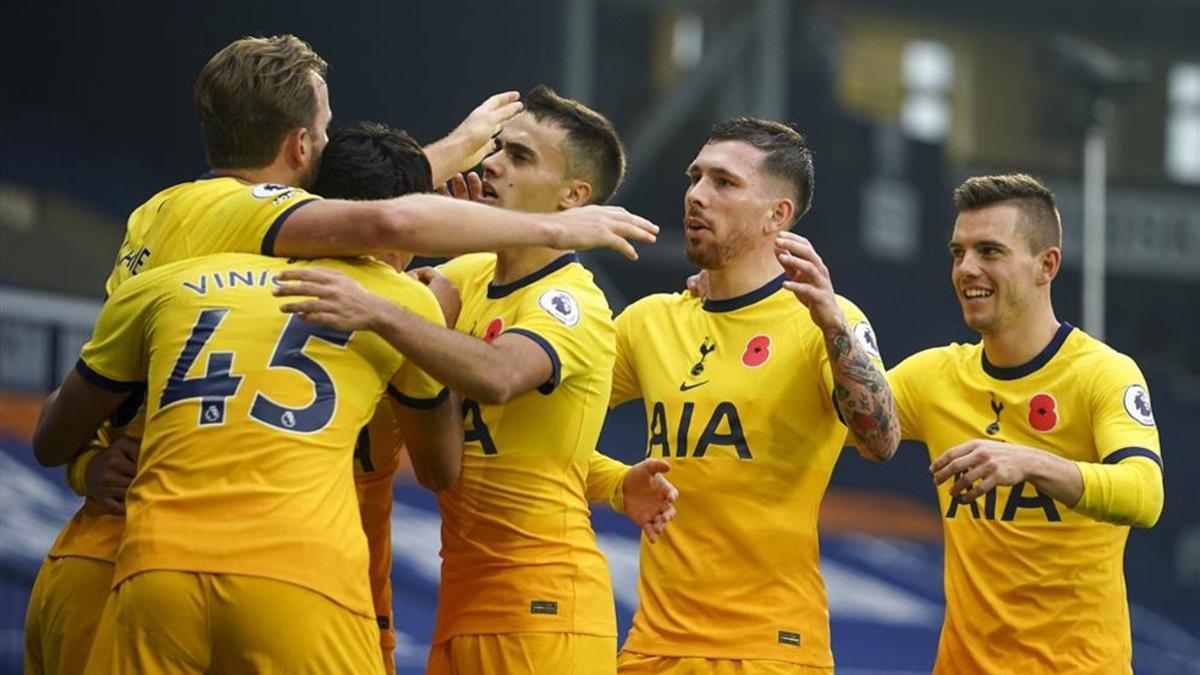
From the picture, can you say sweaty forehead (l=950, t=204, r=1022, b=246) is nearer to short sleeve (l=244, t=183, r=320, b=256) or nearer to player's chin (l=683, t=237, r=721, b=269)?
player's chin (l=683, t=237, r=721, b=269)

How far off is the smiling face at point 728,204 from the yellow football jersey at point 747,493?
0.23m

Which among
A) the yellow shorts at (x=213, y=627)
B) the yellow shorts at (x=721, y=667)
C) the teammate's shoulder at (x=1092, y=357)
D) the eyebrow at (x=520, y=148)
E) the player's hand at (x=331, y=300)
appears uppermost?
the eyebrow at (x=520, y=148)

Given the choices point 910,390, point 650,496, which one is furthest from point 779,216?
point 650,496

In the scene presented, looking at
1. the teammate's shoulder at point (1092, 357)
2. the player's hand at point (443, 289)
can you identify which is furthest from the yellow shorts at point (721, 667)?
the teammate's shoulder at point (1092, 357)

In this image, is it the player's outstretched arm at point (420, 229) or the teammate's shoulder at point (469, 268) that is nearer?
the player's outstretched arm at point (420, 229)

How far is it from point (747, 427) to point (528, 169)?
1.07 meters

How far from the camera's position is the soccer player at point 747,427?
17.0 feet

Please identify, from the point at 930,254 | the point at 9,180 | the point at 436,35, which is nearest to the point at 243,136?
the point at 9,180

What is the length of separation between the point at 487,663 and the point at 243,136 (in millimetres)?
1607

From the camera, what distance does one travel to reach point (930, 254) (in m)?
12.7

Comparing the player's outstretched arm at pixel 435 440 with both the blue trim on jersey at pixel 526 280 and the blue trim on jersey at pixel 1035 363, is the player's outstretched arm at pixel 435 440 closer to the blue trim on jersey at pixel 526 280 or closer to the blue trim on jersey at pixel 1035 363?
the blue trim on jersey at pixel 526 280

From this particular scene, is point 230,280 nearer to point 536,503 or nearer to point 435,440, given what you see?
point 435,440

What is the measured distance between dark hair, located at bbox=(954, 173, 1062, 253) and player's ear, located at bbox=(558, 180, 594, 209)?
133cm

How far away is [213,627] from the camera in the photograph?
3814mm
